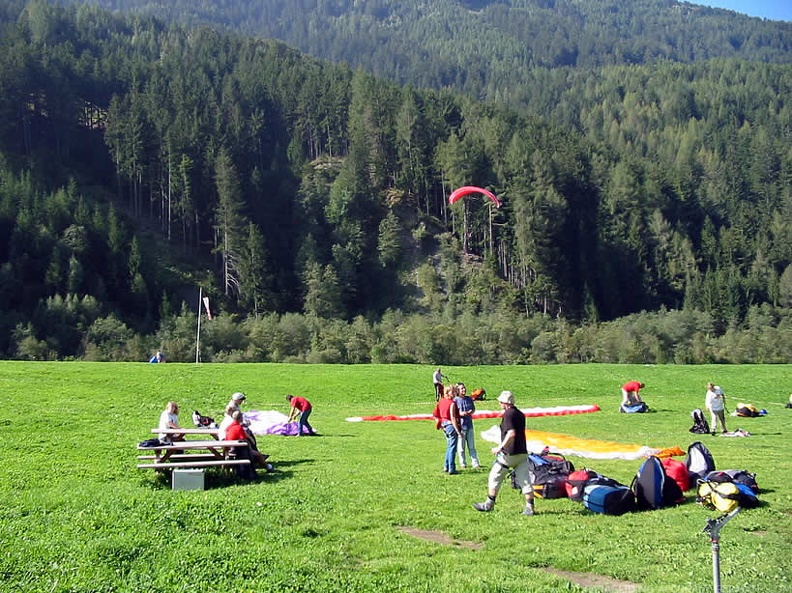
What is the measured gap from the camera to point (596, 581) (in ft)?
31.7

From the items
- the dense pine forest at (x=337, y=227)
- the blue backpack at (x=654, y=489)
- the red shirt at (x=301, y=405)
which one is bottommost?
the blue backpack at (x=654, y=489)

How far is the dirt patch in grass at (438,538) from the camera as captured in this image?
37.0 ft

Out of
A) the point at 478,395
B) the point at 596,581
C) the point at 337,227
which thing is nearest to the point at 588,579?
the point at 596,581

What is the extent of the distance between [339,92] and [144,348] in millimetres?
84065

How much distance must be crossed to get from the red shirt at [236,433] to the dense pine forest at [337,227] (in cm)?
6148

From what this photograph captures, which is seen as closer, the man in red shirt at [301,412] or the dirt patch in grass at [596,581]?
the dirt patch in grass at [596,581]

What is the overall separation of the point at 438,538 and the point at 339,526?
5.39 ft

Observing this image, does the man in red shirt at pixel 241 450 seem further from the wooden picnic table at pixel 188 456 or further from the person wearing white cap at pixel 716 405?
the person wearing white cap at pixel 716 405

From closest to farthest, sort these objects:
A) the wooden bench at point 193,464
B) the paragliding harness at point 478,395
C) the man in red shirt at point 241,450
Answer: the wooden bench at point 193,464 → the man in red shirt at point 241,450 → the paragliding harness at point 478,395

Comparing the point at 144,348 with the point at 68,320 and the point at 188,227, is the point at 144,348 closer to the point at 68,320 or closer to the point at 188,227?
the point at 68,320

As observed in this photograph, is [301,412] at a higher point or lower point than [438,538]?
higher

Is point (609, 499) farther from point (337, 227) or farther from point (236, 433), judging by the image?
point (337, 227)

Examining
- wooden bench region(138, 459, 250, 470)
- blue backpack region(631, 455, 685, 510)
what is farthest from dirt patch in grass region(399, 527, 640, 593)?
wooden bench region(138, 459, 250, 470)

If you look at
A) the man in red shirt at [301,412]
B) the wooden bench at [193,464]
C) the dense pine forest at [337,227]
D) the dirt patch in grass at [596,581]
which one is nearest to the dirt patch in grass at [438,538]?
the dirt patch in grass at [596,581]
